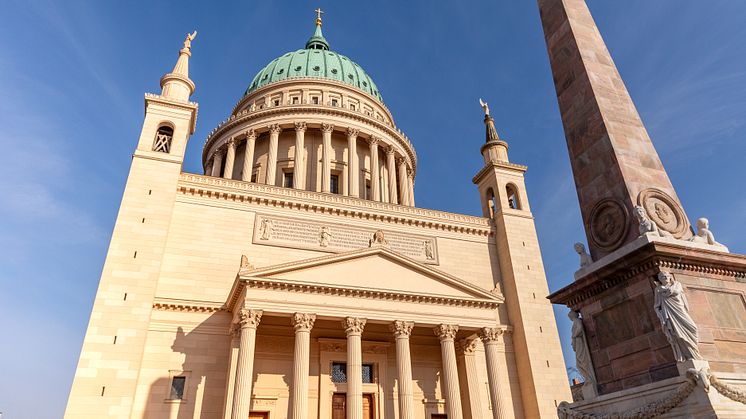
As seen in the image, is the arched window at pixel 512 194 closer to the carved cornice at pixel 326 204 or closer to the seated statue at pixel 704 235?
the carved cornice at pixel 326 204

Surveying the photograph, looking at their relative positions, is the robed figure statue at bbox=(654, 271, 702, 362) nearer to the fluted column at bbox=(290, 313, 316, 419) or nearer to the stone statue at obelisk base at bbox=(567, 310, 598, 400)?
the stone statue at obelisk base at bbox=(567, 310, 598, 400)

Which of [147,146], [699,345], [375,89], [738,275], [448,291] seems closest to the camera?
Result: [699,345]

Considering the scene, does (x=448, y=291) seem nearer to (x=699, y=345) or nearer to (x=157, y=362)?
(x=157, y=362)

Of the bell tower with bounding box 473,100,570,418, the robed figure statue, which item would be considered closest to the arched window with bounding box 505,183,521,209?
the bell tower with bounding box 473,100,570,418

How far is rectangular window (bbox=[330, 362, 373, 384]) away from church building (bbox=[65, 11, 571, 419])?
0.10m

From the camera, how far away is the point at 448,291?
23844 mm

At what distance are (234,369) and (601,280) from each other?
17.2 metres

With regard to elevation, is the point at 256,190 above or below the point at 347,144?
below

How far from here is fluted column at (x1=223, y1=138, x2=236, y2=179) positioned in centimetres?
4018

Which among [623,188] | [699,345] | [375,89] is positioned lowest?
[699,345]

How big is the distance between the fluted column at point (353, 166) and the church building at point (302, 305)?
1022cm

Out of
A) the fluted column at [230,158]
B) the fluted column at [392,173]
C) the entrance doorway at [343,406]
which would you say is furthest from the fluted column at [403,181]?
the entrance doorway at [343,406]

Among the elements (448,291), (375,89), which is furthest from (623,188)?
(375,89)

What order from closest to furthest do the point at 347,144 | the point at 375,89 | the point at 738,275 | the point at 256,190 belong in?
1. the point at 738,275
2. the point at 256,190
3. the point at 347,144
4. the point at 375,89
